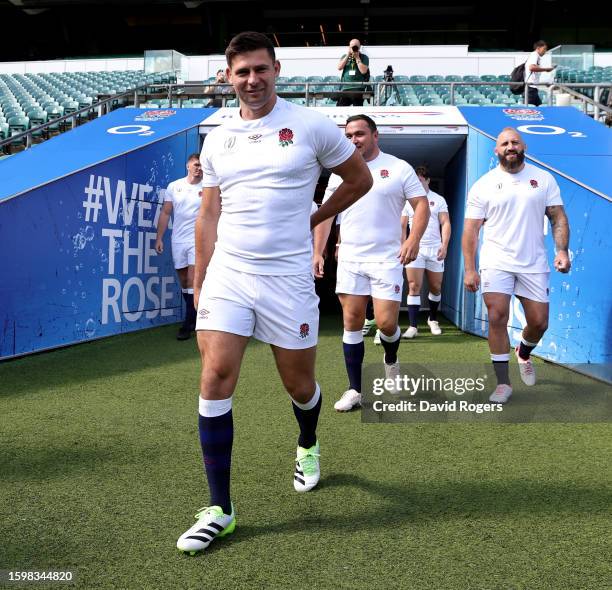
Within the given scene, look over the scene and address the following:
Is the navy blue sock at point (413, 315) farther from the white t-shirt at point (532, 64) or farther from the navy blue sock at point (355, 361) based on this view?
the white t-shirt at point (532, 64)

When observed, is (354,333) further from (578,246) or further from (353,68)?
(353,68)

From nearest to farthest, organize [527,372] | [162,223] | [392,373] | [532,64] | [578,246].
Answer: [392,373] → [527,372] → [578,246] → [162,223] → [532,64]

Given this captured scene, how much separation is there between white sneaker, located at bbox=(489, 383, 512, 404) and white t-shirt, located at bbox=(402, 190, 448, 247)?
14.3ft

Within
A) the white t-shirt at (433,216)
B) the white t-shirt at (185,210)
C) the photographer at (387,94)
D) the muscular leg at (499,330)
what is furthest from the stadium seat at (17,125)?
the muscular leg at (499,330)

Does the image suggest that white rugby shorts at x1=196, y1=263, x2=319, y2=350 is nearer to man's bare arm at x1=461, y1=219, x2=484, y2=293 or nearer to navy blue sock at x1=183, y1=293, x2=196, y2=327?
man's bare arm at x1=461, y1=219, x2=484, y2=293

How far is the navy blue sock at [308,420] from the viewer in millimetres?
3528

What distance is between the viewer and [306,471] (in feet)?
11.7

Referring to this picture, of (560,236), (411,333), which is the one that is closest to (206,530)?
(560,236)

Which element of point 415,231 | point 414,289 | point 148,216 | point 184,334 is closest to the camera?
point 415,231

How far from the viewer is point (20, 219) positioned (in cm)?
701

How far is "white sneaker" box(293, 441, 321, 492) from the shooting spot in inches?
139

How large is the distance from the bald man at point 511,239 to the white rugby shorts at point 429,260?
424cm

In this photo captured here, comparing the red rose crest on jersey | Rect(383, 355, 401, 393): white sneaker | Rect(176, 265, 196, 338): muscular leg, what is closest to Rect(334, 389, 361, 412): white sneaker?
Rect(383, 355, 401, 393): white sneaker

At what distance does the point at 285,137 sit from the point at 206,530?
1.67 m
